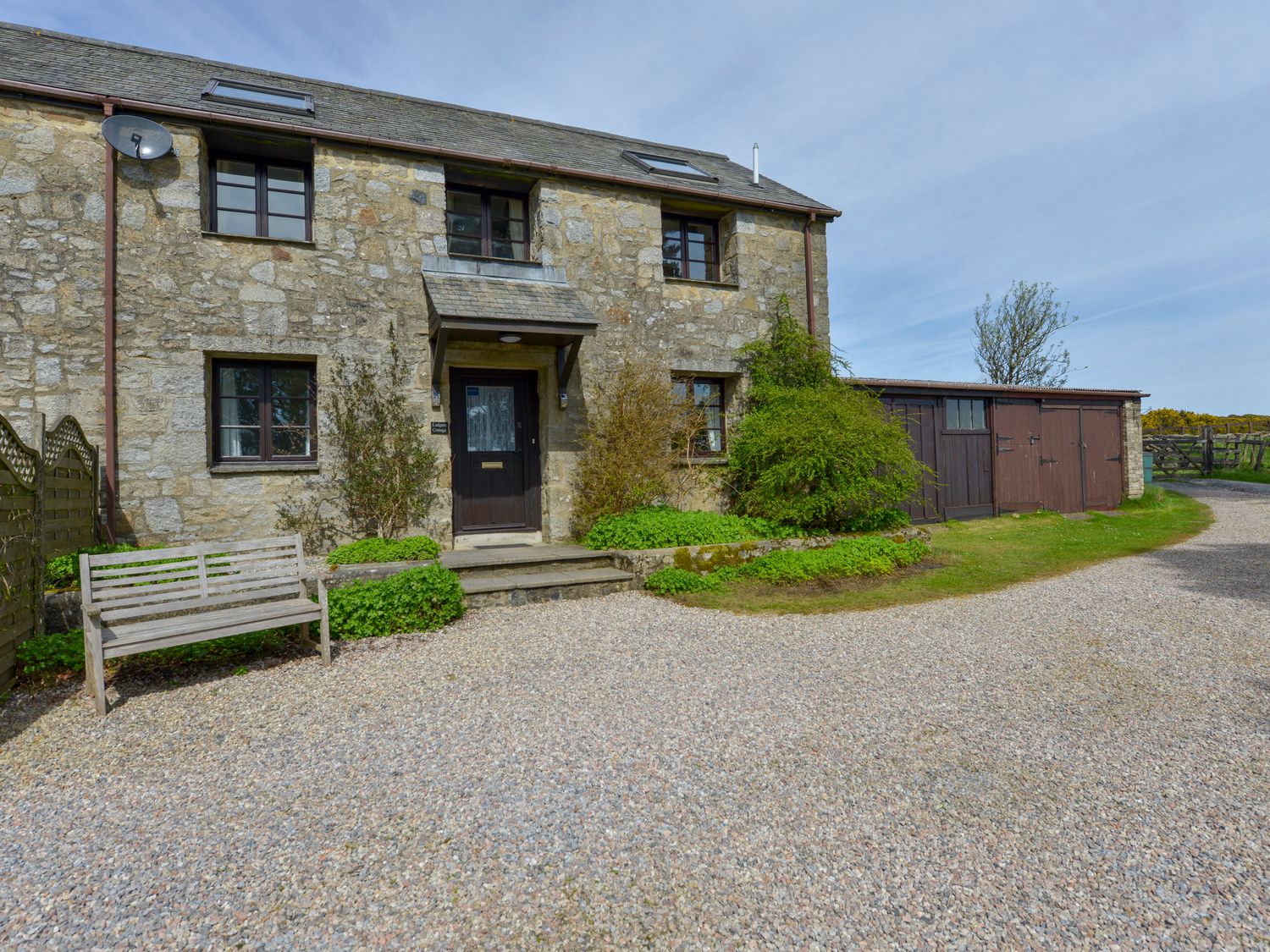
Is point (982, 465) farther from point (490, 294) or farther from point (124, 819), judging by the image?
point (124, 819)

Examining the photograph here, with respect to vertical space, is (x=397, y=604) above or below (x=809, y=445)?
below

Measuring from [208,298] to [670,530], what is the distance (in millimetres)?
5837

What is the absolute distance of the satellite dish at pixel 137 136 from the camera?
6871 millimetres

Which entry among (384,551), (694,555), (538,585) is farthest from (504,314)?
(694,555)

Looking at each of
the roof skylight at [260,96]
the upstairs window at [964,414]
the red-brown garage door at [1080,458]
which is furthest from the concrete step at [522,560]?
the red-brown garage door at [1080,458]

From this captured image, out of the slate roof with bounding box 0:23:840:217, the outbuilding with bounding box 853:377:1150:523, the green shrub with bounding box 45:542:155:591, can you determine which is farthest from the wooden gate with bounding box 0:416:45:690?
the outbuilding with bounding box 853:377:1150:523

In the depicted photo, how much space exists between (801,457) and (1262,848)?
640 centimetres

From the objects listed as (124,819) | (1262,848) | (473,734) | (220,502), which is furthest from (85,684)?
(1262,848)

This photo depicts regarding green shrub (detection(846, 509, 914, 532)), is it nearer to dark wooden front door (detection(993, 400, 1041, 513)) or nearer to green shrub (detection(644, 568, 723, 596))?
green shrub (detection(644, 568, 723, 596))

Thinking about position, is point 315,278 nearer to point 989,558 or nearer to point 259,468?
point 259,468

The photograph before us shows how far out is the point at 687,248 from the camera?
33.4 ft

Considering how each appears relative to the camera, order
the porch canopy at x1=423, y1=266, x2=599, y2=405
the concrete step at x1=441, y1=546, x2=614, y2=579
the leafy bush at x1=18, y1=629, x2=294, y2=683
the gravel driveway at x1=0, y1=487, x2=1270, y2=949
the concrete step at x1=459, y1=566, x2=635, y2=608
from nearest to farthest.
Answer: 1. the gravel driveway at x1=0, y1=487, x2=1270, y2=949
2. the leafy bush at x1=18, y1=629, x2=294, y2=683
3. the concrete step at x1=459, y1=566, x2=635, y2=608
4. the concrete step at x1=441, y1=546, x2=614, y2=579
5. the porch canopy at x1=423, y1=266, x2=599, y2=405

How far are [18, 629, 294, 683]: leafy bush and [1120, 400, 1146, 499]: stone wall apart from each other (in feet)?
52.1

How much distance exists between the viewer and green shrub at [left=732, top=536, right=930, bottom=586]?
7493 millimetres
